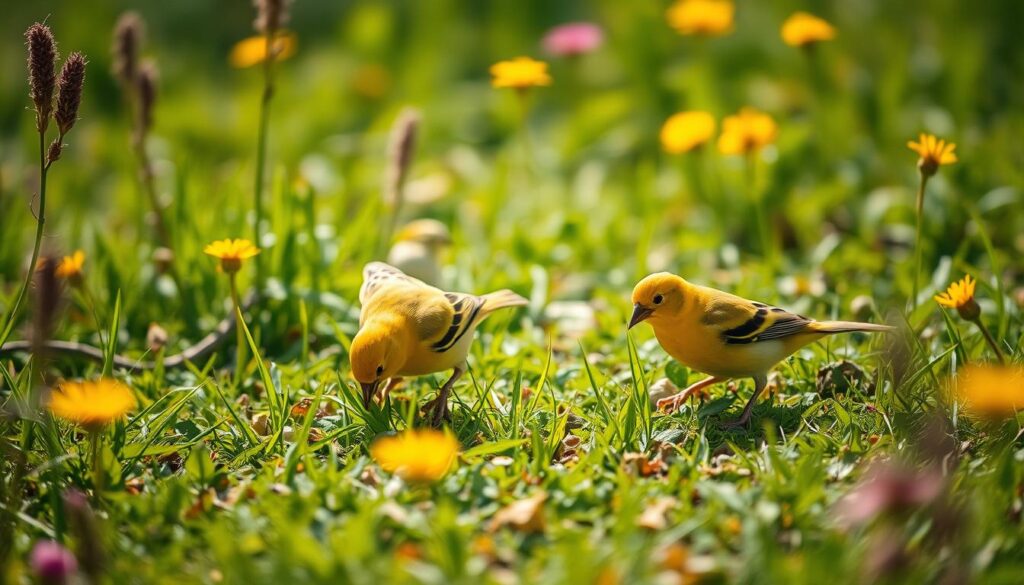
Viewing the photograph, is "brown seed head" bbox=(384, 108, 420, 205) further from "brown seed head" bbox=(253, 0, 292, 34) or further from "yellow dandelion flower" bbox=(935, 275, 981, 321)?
"yellow dandelion flower" bbox=(935, 275, 981, 321)

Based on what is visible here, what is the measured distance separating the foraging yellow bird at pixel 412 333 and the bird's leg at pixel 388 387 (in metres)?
0.02

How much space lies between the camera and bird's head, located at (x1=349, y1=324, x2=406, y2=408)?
3273mm

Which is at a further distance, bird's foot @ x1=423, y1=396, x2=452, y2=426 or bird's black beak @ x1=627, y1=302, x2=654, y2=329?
bird's foot @ x1=423, y1=396, x2=452, y2=426

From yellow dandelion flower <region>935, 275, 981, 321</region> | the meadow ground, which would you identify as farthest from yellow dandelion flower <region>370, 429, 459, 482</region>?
yellow dandelion flower <region>935, 275, 981, 321</region>

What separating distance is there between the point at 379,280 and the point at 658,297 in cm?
110

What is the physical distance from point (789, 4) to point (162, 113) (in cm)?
468

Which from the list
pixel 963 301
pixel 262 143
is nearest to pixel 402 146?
pixel 262 143

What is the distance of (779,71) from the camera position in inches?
265

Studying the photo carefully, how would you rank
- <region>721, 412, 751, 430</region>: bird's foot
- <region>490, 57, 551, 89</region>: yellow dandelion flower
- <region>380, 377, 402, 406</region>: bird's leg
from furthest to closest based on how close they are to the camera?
<region>490, 57, 551, 89</region>: yellow dandelion flower → <region>380, 377, 402, 406</region>: bird's leg → <region>721, 412, 751, 430</region>: bird's foot

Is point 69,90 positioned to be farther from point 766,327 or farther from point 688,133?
point 688,133

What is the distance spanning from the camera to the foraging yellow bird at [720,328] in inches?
136

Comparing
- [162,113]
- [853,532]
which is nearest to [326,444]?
[853,532]

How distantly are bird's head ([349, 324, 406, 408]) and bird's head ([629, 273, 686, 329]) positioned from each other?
81 cm

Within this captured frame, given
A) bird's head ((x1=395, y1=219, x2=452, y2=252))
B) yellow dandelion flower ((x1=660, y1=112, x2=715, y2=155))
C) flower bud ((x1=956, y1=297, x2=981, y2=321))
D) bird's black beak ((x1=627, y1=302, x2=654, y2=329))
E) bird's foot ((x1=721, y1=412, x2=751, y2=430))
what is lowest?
bird's foot ((x1=721, y1=412, x2=751, y2=430))
